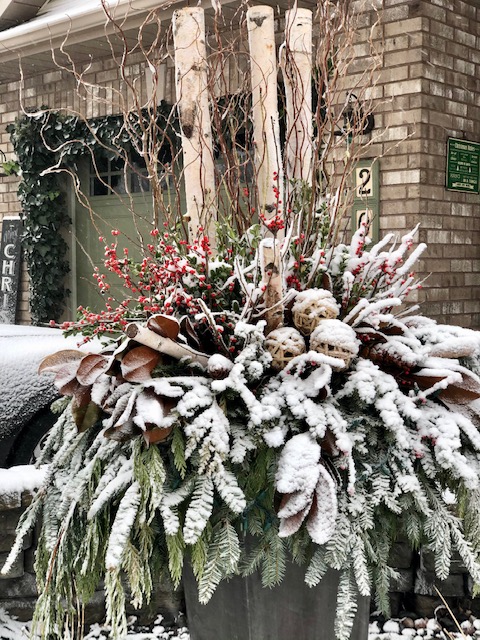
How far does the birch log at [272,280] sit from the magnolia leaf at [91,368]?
1.42 feet

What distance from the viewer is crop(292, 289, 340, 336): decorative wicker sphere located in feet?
7.07

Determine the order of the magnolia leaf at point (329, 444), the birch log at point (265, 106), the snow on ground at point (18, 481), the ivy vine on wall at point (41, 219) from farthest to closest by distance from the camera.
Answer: the ivy vine on wall at point (41, 219), the snow on ground at point (18, 481), the birch log at point (265, 106), the magnolia leaf at point (329, 444)

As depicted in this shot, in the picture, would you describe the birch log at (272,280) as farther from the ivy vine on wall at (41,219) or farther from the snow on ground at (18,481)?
the ivy vine on wall at (41,219)

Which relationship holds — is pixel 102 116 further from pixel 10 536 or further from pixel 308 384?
pixel 308 384

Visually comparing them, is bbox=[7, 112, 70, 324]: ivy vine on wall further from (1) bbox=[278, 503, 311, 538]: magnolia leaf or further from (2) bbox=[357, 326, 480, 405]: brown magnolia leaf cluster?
(1) bbox=[278, 503, 311, 538]: magnolia leaf

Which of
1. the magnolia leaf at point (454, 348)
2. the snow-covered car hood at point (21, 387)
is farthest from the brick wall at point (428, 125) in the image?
the magnolia leaf at point (454, 348)

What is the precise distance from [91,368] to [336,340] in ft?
2.03

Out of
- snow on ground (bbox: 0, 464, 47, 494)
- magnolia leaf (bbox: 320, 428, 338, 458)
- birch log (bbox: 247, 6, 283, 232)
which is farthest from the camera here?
snow on ground (bbox: 0, 464, 47, 494)

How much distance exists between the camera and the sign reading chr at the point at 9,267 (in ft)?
28.2

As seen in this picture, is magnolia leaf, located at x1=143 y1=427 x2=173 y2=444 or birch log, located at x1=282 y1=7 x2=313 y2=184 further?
birch log, located at x1=282 y1=7 x2=313 y2=184

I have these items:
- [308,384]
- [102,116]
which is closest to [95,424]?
[308,384]

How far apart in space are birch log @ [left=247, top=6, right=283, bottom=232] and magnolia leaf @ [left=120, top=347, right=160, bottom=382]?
2.24ft

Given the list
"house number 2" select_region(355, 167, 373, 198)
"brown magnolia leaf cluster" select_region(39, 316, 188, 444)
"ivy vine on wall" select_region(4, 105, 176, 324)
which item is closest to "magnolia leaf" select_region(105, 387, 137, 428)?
"brown magnolia leaf cluster" select_region(39, 316, 188, 444)

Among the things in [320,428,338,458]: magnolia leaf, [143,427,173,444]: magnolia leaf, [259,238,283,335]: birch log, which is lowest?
[320,428,338,458]: magnolia leaf
